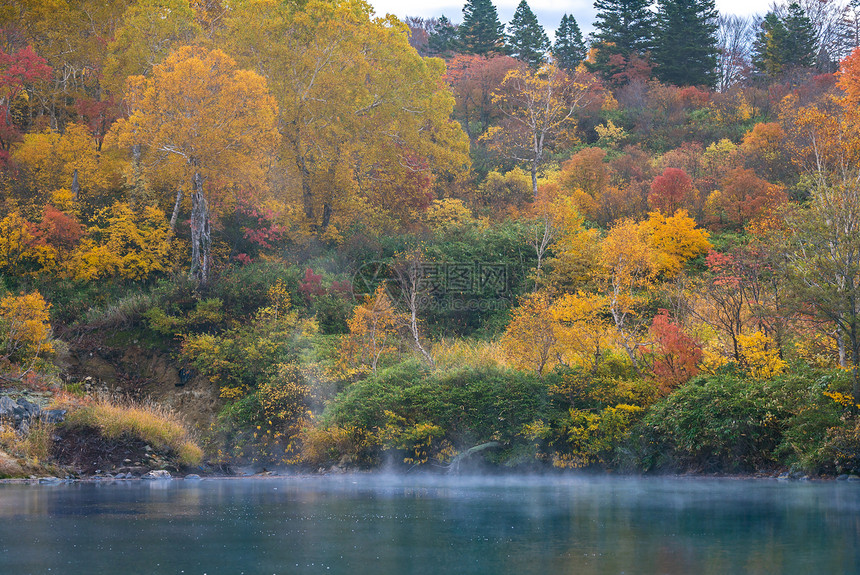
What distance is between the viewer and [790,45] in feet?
171

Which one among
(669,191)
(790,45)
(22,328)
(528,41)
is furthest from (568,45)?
(22,328)

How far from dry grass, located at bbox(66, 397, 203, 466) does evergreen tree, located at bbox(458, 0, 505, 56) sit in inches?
1675

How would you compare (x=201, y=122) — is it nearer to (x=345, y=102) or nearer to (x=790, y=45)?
(x=345, y=102)

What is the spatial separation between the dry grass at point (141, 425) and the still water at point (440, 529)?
3.12 m

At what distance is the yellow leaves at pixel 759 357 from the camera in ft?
63.1

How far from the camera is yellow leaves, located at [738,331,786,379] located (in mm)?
19219

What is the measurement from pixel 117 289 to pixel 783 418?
72.1ft

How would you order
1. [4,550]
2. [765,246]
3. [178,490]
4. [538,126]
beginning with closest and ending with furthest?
[4,550] → [178,490] → [765,246] → [538,126]

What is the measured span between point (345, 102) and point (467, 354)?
13.5 m

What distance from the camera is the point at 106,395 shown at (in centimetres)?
2359

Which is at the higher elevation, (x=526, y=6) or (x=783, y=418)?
(x=526, y=6)

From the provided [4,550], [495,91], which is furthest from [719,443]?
[495,91]

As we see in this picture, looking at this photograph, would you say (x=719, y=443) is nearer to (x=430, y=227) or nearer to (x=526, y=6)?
(x=430, y=227)

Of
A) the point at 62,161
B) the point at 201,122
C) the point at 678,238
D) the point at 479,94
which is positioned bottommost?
the point at 678,238
